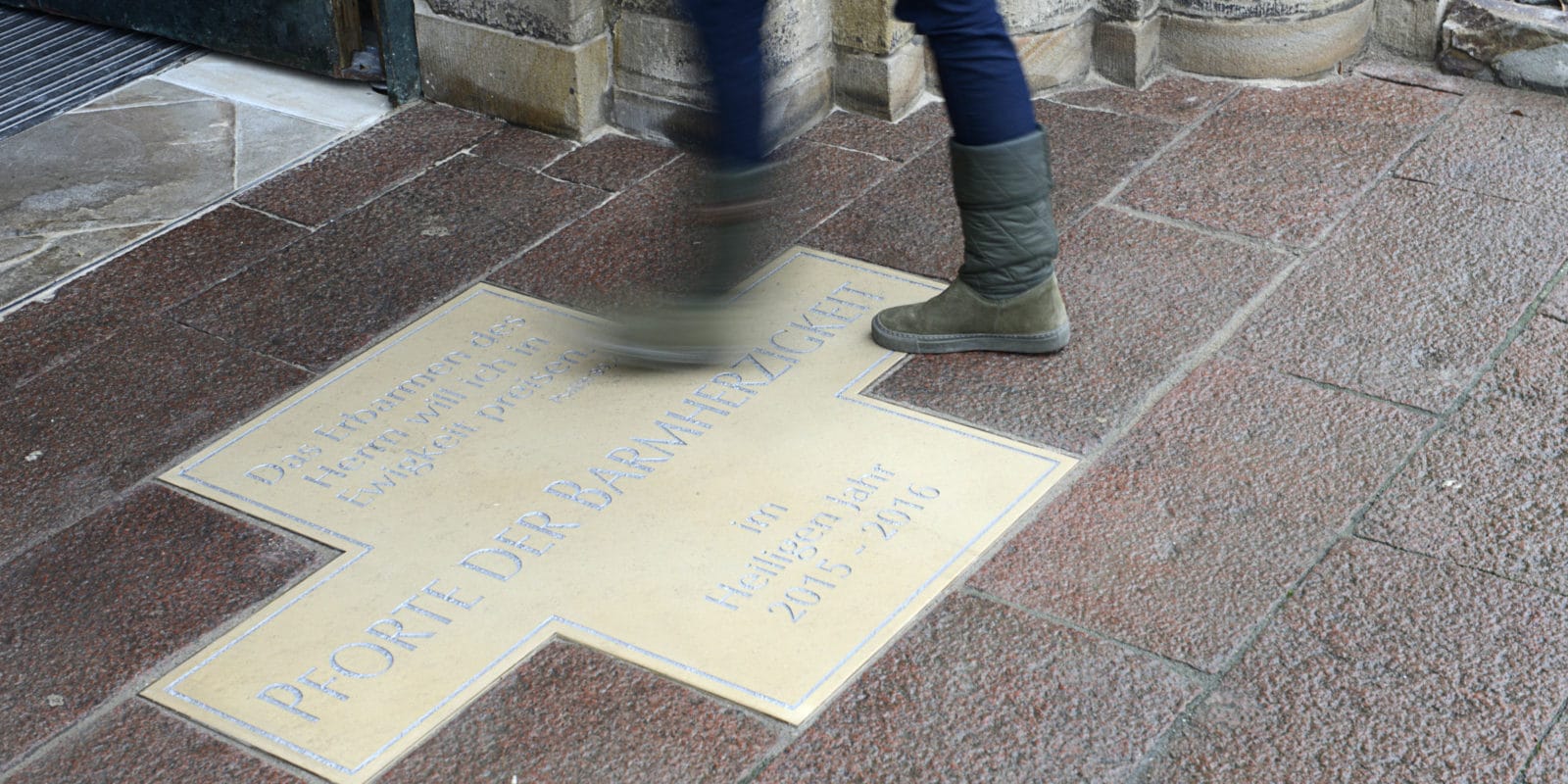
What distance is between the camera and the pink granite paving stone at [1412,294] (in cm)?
264

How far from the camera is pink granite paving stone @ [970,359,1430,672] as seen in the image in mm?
2133

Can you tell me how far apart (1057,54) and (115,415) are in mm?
2237

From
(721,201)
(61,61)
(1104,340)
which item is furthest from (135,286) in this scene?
(1104,340)

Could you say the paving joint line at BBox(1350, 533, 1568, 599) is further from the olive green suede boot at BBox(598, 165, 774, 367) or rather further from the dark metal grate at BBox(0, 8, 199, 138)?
the dark metal grate at BBox(0, 8, 199, 138)

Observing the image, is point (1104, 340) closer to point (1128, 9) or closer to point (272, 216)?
point (1128, 9)

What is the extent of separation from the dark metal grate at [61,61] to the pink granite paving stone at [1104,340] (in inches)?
97.0

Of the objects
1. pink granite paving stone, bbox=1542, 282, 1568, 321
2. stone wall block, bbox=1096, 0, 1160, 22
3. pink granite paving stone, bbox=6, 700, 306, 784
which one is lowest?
pink granite paving stone, bbox=6, 700, 306, 784

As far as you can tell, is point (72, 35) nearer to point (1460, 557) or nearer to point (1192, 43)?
point (1192, 43)

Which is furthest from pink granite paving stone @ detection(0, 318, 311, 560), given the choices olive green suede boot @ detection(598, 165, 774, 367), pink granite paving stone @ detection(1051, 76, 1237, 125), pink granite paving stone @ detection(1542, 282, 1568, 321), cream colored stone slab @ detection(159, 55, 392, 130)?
pink granite paving stone @ detection(1542, 282, 1568, 321)

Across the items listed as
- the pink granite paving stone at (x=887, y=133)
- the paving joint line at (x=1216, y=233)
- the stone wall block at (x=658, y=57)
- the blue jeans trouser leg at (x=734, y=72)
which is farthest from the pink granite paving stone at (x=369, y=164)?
the paving joint line at (x=1216, y=233)

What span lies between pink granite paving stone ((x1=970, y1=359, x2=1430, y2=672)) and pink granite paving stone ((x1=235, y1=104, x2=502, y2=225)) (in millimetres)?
1796

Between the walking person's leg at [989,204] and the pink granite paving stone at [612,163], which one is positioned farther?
the pink granite paving stone at [612,163]

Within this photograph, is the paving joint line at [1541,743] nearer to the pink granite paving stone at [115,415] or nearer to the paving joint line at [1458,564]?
the paving joint line at [1458,564]

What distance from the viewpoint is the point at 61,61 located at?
13.7 ft
